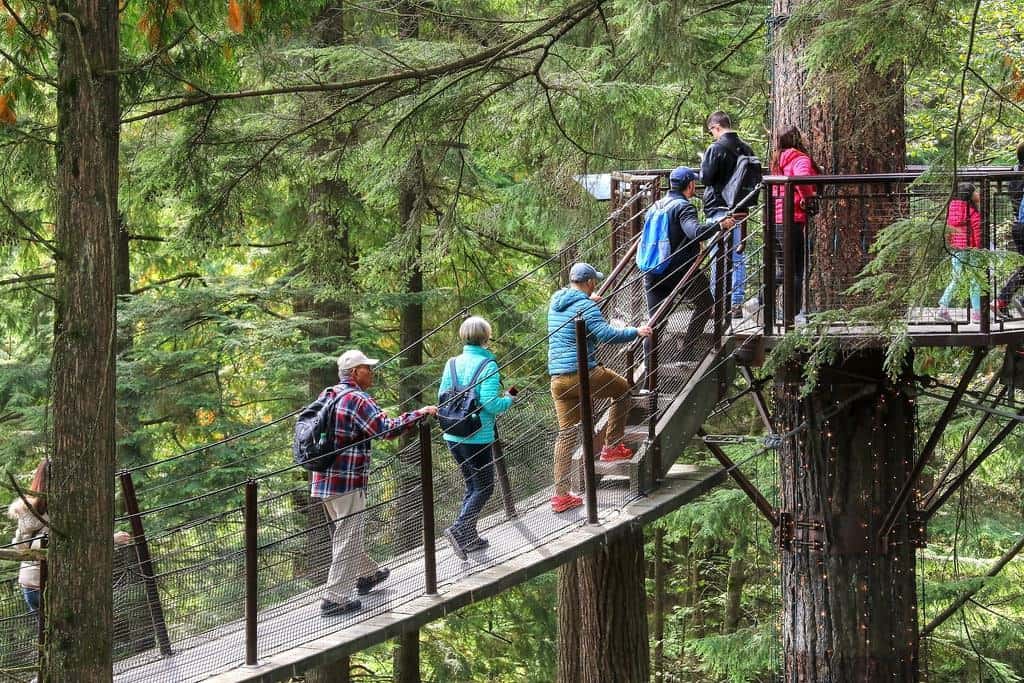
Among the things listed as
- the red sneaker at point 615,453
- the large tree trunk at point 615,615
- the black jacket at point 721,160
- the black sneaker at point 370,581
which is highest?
the black jacket at point 721,160

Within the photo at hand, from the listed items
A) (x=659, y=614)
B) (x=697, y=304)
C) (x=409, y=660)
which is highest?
(x=697, y=304)

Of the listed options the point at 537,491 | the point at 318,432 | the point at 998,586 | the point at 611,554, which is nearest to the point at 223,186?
the point at 318,432

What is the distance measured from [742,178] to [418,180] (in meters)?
2.65

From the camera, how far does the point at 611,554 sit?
9.59 meters

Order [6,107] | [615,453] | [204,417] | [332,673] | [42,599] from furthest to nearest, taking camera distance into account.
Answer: [204,417] → [332,673] → [615,453] → [42,599] → [6,107]

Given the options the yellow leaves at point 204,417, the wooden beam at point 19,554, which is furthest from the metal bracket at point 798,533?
the yellow leaves at point 204,417

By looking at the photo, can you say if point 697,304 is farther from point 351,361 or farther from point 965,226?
point 351,361

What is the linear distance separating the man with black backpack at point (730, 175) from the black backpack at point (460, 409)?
1595 millimetres

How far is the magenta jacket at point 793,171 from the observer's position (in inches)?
247

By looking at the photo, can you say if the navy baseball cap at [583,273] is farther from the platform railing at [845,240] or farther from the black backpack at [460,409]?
the platform railing at [845,240]

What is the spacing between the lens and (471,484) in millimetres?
6520

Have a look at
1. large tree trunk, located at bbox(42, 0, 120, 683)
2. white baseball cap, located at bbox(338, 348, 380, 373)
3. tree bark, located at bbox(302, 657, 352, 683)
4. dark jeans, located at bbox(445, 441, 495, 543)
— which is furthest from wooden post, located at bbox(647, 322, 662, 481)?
tree bark, located at bbox(302, 657, 352, 683)

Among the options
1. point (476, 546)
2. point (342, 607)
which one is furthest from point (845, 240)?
point (342, 607)

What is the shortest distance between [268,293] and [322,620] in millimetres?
7245
